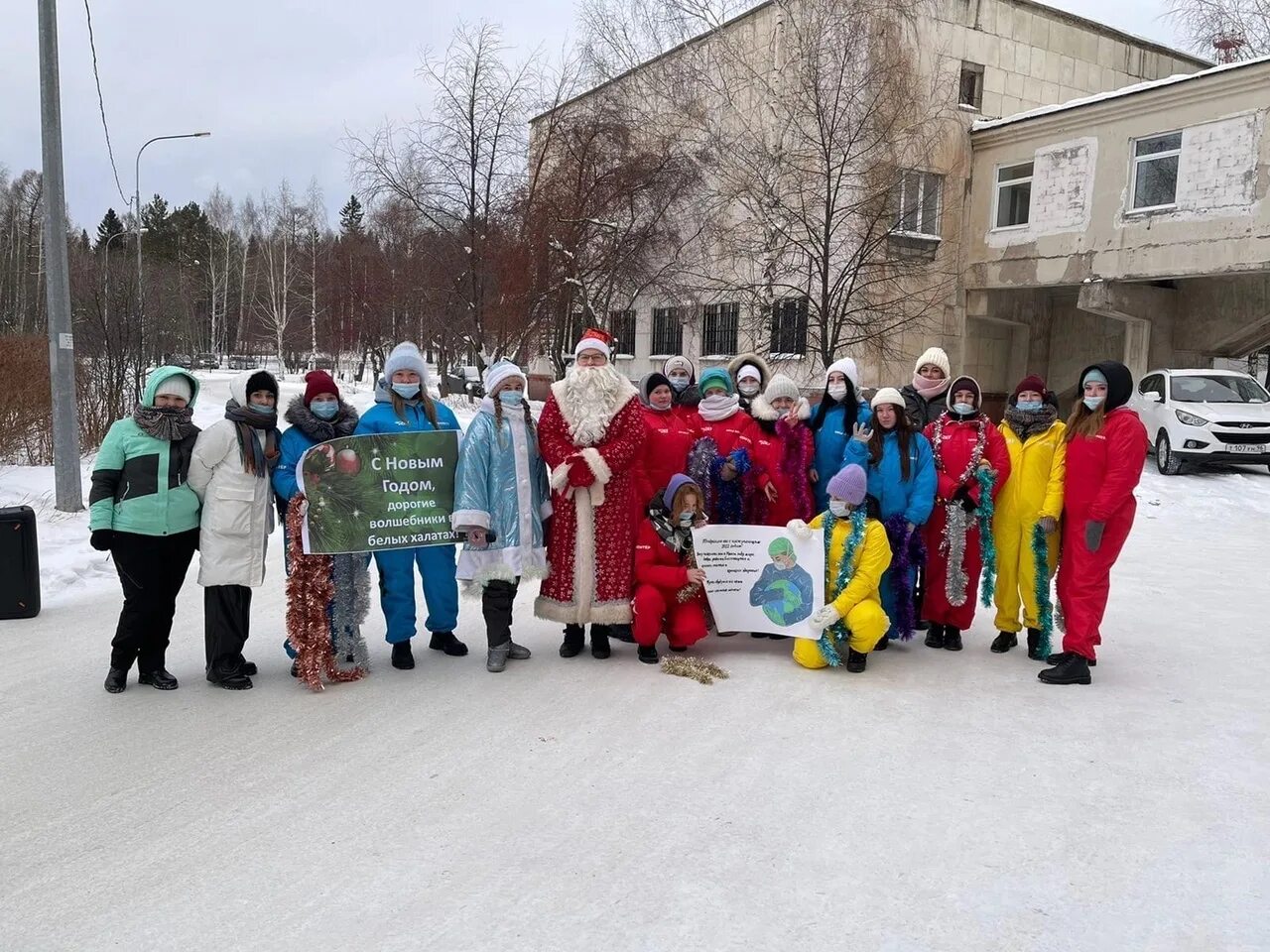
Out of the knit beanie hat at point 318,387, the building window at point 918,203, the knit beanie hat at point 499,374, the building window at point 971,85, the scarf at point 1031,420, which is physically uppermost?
the building window at point 971,85

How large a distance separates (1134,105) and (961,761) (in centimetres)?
1759

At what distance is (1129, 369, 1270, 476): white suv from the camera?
1475cm

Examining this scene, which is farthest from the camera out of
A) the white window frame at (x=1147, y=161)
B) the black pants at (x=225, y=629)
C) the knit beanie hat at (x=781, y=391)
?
the white window frame at (x=1147, y=161)

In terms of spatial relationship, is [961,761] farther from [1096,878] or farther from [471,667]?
[471,667]

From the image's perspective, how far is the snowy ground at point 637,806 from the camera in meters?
2.93

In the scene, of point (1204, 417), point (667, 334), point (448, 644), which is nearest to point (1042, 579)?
point (448, 644)

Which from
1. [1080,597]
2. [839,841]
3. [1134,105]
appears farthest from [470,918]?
[1134,105]

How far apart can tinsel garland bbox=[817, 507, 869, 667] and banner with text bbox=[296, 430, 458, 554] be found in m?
2.25

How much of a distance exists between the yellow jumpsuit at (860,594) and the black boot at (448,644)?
2.09 meters

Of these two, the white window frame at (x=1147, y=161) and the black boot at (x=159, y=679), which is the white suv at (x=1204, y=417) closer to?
the white window frame at (x=1147, y=161)

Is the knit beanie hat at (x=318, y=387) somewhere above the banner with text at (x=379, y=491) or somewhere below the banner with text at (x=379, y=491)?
above

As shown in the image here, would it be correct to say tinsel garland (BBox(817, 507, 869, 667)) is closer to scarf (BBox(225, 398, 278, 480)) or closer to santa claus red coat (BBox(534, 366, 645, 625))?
santa claus red coat (BBox(534, 366, 645, 625))

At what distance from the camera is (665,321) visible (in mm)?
26797

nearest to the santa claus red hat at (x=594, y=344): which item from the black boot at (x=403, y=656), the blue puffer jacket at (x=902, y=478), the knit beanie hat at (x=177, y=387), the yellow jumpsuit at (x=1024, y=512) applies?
the blue puffer jacket at (x=902, y=478)
